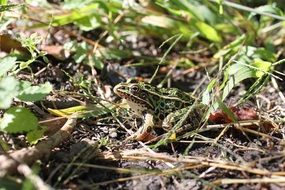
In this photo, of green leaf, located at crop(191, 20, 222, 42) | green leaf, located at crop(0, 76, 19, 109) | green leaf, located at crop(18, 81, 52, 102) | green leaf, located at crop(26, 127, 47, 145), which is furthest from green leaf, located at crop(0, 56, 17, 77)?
green leaf, located at crop(191, 20, 222, 42)

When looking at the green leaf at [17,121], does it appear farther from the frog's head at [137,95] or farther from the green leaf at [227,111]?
the green leaf at [227,111]

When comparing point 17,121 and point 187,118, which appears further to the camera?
point 187,118

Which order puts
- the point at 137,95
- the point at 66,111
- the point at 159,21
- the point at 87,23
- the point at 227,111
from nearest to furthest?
the point at 227,111
the point at 66,111
the point at 137,95
the point at 87,23
the point at 159,21

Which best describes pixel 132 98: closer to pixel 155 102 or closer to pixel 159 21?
pixel 155 102

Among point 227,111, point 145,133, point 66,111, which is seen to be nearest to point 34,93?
point 66,111

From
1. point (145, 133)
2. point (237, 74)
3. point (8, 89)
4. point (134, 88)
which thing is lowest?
point (145, 133)

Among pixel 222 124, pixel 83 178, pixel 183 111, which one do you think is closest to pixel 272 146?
pixel 222 124

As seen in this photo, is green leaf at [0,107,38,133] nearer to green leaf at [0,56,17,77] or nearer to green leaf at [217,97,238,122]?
green leaf at [0,56,17,77]
